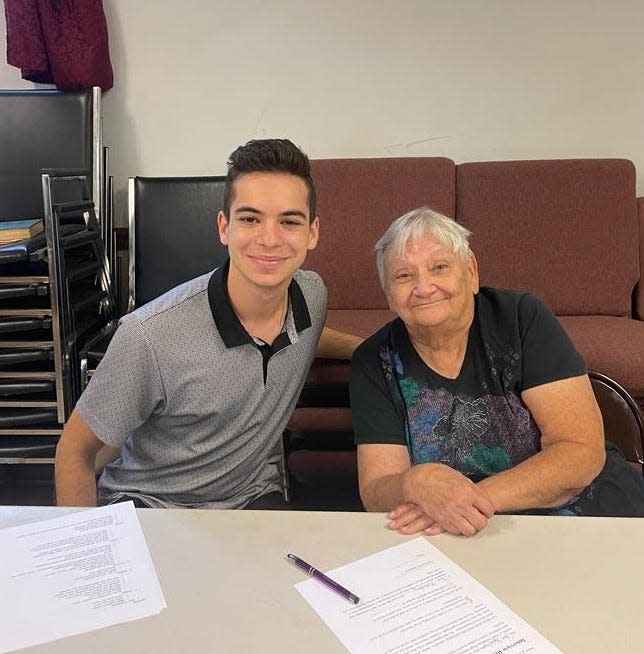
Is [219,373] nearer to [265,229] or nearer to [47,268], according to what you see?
[265,229]

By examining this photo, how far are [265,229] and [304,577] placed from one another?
690 mm

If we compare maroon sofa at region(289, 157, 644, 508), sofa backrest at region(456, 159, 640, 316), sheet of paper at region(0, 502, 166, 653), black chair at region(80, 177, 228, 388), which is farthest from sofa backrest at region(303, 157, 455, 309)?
sheet of paper at region(0, 502, 166, 653)

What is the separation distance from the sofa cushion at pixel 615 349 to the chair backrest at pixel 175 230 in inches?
54.7

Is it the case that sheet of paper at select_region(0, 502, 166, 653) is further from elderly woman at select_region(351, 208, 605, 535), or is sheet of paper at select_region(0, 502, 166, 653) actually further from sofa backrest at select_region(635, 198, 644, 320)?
sofa backrest at select_region(635, 198, 644, 320)

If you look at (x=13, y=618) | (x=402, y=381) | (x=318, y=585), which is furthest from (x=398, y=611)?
(x=402, y=381)

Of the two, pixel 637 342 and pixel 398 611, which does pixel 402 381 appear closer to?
pixel 398 611

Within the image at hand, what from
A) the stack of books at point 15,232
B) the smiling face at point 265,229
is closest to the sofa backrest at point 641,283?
the smiling face at point 265,229

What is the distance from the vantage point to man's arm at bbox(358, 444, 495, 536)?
0.85m

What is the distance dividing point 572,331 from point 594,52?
1.26 m

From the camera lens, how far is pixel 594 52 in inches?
98.8

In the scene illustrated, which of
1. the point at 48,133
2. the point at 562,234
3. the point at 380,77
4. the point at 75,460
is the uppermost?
the point at 380,77

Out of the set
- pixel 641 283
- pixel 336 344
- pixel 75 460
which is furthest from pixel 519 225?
pixel 75 460

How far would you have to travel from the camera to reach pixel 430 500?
0.88 metres

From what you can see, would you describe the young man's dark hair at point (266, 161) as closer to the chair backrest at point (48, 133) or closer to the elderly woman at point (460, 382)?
the elderly woman at point (460, 382)
